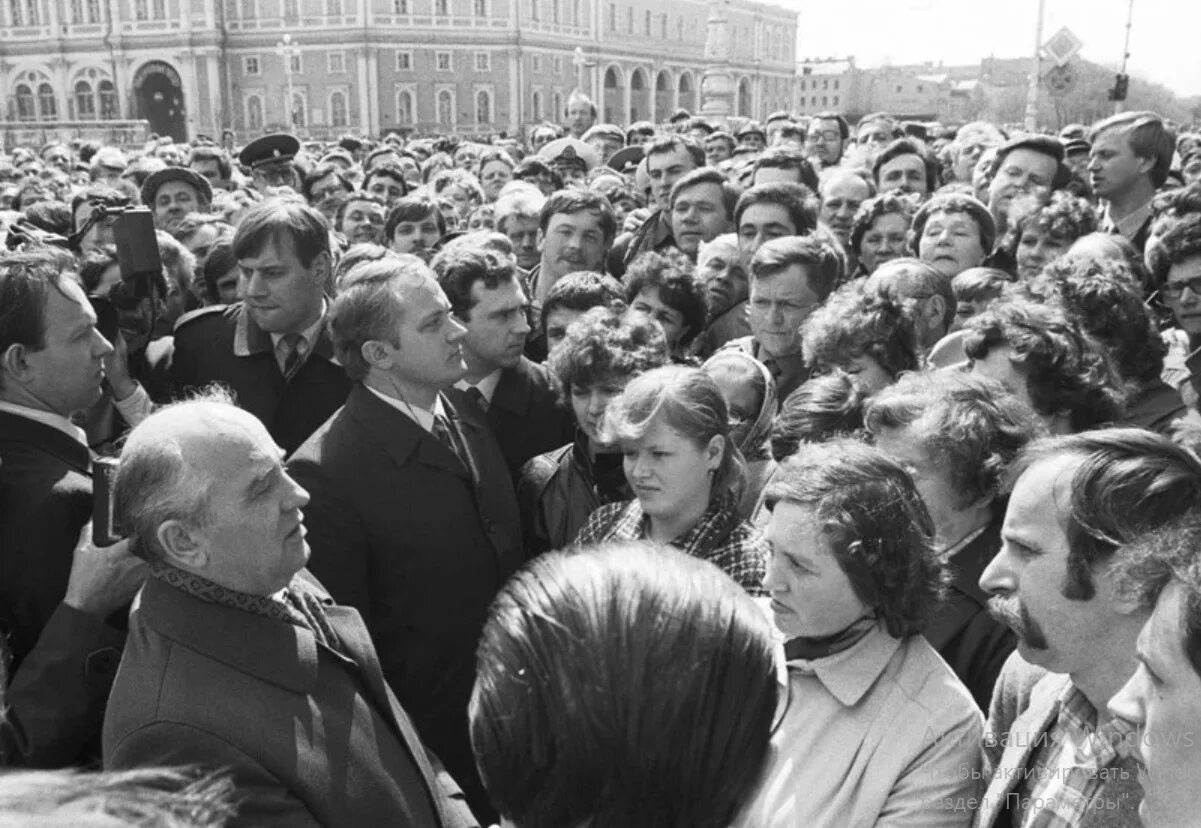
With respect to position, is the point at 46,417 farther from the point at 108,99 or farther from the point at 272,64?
the point at 108,99

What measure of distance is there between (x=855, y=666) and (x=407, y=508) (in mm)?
1545

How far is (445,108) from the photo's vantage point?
65.8 metres

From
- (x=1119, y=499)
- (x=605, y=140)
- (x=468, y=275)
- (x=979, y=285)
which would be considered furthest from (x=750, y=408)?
(x=605, y=140)

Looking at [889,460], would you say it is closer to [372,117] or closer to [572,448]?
[572,448]

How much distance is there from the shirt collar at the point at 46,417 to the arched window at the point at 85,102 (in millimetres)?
70505

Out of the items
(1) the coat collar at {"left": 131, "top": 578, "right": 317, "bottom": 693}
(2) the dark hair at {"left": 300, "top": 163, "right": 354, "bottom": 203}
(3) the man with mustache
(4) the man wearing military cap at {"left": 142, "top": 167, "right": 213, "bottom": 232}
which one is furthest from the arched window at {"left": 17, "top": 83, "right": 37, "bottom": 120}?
(3) the man with mustache

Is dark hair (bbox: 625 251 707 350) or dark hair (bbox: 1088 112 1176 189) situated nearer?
dark hair (bbox: 625 251 707 350)

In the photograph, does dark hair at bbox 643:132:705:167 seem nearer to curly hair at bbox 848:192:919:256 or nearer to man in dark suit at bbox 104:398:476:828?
curly hair at bbox 848:192:919:256

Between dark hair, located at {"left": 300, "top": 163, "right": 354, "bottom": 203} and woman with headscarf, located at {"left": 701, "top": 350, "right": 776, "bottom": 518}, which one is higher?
dark hair, located at {"left": 300, "top": 163, "right": 354, "bottom": 203}

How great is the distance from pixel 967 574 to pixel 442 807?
1.35 meters

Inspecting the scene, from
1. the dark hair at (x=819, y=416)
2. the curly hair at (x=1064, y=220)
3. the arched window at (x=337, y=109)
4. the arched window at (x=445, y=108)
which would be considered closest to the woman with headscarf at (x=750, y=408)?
the dark hair at (x=819, y=416)

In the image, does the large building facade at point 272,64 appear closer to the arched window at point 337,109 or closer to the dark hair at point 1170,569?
the arched window at point 337,109

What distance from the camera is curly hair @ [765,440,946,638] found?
2137 mm

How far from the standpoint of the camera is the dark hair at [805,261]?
14.0 feet
